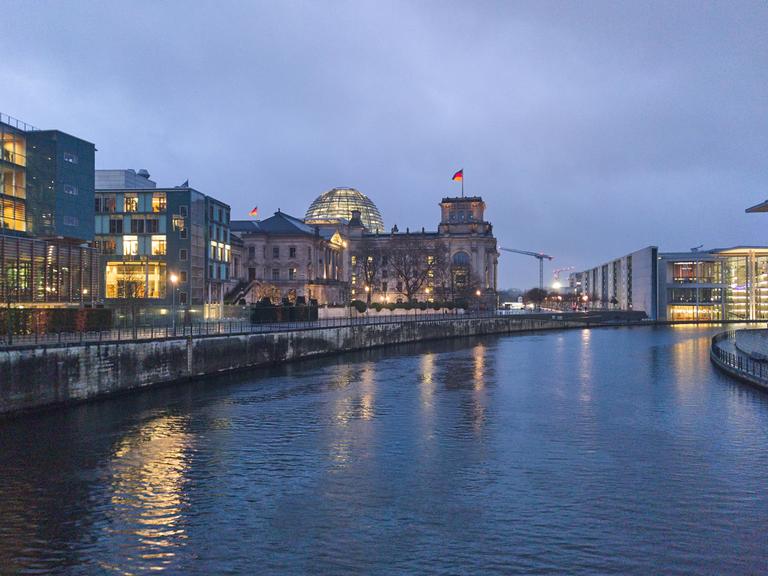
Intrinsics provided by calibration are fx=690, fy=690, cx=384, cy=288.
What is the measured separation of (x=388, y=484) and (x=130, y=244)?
76.1 meters

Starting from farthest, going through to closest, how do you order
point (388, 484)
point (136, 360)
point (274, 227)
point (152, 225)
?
point (274, 227), point (152, 225), point (136, 360), point (388, 484)

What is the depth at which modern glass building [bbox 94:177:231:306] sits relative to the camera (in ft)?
298

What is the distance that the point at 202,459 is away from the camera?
2902 centimetres

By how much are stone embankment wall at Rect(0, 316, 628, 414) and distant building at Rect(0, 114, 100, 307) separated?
55.9ft

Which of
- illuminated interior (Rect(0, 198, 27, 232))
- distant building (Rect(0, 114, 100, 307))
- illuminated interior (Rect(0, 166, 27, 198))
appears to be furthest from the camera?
illuminated interior (Rect(0, 166, 27, 198))

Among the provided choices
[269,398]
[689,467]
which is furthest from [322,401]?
[689,467]

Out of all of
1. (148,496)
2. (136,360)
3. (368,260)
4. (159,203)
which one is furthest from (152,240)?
(368,260)

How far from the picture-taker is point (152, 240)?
91.8 m

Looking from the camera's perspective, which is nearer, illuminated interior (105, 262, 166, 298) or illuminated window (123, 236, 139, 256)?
illuminated interior (105, 262, 166, 298)

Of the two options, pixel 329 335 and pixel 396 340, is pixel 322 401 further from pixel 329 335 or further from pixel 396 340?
pixel 396 340

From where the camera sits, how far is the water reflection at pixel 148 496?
63.5 feet

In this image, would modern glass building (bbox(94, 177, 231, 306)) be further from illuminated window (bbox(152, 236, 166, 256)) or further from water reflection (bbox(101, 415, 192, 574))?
water reflection (bbox(101, 415, 192, 574))

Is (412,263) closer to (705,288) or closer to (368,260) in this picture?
(368,260)

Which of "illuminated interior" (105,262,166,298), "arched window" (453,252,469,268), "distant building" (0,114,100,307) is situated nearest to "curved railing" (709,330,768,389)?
"distant building" (0,114,100,307)
